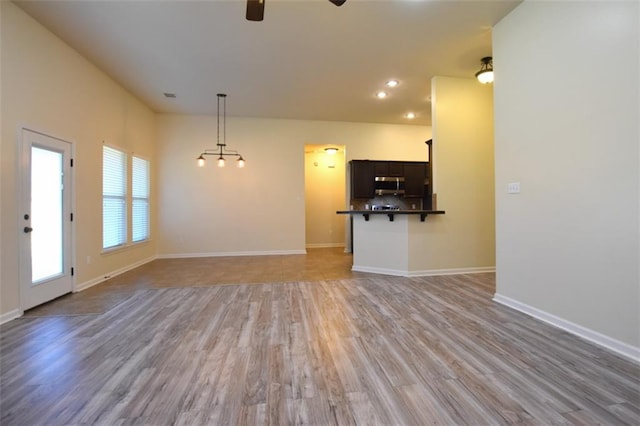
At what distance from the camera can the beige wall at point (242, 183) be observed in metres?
6.58

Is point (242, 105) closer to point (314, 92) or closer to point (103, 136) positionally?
point (314, 92)

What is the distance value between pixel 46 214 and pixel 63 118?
4.18ft

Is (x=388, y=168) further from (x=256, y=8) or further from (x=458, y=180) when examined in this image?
(x=256, y=8)

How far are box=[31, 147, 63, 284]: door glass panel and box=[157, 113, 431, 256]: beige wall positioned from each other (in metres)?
2.92

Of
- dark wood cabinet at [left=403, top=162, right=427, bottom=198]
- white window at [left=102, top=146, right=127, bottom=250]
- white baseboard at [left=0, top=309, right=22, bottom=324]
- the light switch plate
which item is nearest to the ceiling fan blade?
the light switch plate

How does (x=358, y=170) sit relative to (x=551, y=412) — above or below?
above

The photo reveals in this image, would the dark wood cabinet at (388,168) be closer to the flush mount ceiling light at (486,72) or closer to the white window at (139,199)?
the flush mount ceiling light at (486,72)

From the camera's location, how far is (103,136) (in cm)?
453

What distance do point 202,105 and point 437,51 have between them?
4.62 meters

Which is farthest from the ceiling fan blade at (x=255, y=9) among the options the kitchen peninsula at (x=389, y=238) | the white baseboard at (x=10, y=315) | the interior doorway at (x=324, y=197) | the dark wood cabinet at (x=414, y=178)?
the interior doorway at (x=324, y=197)

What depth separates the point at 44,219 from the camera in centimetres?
342

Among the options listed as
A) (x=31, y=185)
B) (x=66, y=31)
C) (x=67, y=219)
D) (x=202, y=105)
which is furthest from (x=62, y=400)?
(x=202, y=105)

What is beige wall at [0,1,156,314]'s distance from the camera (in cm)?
288

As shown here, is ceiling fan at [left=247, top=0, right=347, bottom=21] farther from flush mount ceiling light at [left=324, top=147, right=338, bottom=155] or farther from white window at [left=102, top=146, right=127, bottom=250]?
flush mount ceiling light at [left=324, top=147, right=338, bottom=155]
